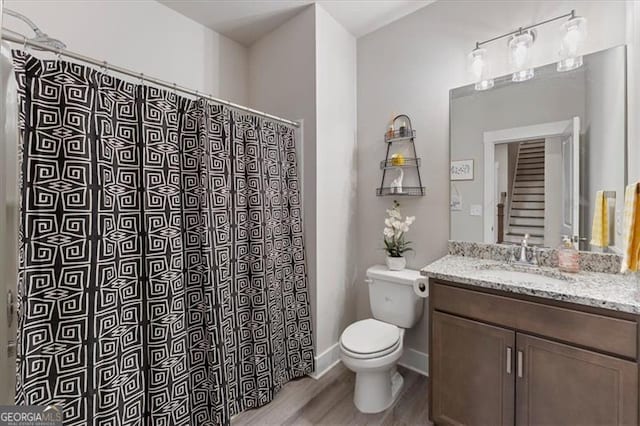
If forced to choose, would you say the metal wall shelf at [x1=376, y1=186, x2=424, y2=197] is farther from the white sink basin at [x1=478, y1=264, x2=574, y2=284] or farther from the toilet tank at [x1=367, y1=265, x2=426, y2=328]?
the white sink basin at [x1=478, y1=264, x2=574, y2=284]

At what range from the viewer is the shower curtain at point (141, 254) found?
3.56ft

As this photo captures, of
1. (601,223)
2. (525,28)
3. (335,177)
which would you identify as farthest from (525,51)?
(335,177)

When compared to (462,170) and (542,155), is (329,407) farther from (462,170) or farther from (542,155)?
(542,155)

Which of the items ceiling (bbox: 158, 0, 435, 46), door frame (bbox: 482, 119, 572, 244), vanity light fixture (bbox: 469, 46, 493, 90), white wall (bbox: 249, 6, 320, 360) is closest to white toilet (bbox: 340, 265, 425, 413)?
white wall (bbox: 249, 6, 320, 360)

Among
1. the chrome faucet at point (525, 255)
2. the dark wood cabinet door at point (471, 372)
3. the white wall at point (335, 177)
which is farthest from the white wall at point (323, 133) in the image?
the chrome faucet at point (525, 255)

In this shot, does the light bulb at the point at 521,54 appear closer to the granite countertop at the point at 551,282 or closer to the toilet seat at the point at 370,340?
the granite countertop at the point at 551,282

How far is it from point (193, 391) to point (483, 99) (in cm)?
241

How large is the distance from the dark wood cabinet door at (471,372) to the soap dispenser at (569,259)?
55 cm

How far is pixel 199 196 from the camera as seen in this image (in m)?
1.55

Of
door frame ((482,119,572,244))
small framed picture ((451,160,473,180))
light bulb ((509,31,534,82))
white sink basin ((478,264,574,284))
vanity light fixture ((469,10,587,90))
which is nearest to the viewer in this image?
white sink basin ((478,264,574,284))

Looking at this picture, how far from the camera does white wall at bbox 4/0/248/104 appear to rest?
1.61m

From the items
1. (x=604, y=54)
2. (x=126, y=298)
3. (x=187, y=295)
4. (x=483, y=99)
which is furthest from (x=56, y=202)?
(x=604, y=54)

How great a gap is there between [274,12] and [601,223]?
2.43 m

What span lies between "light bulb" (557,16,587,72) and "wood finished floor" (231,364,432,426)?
213cm
